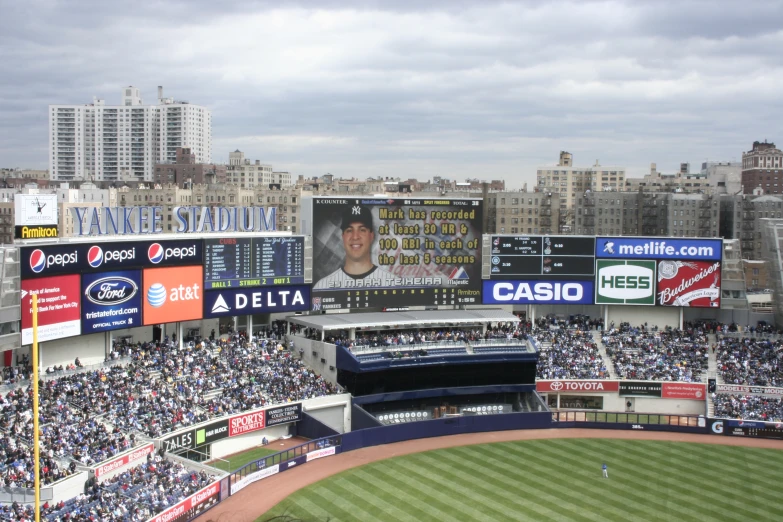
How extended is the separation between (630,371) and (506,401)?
358 inches

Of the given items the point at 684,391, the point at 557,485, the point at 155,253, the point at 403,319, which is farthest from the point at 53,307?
the point at 684,391

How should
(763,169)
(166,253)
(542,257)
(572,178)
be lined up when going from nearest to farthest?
(166,253), (542,257), (763,169), (572,178)

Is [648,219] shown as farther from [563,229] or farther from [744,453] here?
[744,453]

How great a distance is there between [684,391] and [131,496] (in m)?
38.5

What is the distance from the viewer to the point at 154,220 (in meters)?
51.9

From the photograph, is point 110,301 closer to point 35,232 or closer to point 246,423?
point 35,232

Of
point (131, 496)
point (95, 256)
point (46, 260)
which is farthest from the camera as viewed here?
point (95, 256)

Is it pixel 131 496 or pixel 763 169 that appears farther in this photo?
pixel 763 169

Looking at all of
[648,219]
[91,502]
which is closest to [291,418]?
[91,502]

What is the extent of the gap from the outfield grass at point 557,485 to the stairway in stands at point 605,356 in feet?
28.6

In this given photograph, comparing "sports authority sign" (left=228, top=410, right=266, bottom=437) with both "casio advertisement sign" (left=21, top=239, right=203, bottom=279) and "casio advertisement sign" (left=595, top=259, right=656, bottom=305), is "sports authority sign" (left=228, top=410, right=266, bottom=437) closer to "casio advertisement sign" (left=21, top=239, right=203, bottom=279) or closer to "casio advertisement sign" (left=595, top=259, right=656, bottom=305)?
"casio advertisement sign" (left=21, top=239, right=203, bottom=279)

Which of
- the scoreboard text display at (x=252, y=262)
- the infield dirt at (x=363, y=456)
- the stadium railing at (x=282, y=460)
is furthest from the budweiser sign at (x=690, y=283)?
the stadium railing at (x=282, y=460)

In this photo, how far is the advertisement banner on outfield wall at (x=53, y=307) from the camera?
4320 centimetres

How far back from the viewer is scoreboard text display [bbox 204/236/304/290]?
53.8 meters
